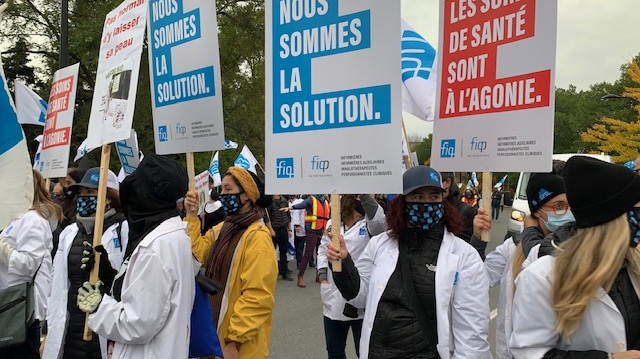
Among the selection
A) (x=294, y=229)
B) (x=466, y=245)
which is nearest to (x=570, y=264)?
(x=466, y=245)

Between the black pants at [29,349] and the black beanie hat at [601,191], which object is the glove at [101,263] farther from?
the black beanie hat at [601,191]

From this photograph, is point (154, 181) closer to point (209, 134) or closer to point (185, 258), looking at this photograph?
point (185, 258)

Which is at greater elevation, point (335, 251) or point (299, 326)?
point (335, 251)

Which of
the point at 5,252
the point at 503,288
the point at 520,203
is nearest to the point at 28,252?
the point at 5,252

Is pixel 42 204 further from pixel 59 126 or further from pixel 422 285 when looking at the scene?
pixel 422 285

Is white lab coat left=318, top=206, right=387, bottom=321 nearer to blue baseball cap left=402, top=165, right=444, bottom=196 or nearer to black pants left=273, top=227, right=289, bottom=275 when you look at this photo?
blue baseball cap left=402, top=165, right=444, bottom=196

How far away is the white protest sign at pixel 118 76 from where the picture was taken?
3.49 metres

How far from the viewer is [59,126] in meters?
5.63

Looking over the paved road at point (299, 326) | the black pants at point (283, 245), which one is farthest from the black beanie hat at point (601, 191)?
the black pants at point (283, 245)

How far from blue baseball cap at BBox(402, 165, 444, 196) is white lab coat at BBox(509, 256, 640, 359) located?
1.10 meters

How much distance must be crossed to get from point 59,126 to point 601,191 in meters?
5.14

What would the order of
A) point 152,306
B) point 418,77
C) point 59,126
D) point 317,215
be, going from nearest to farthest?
1. point 152,306
2. point 418,77
3. point 59,126
4. point 317,215

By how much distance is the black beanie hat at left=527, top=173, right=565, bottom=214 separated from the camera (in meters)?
3.40

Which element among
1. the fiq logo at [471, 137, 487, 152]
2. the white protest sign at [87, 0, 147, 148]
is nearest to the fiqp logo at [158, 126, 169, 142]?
the white protest sign at [87, 0, 147, 148]
